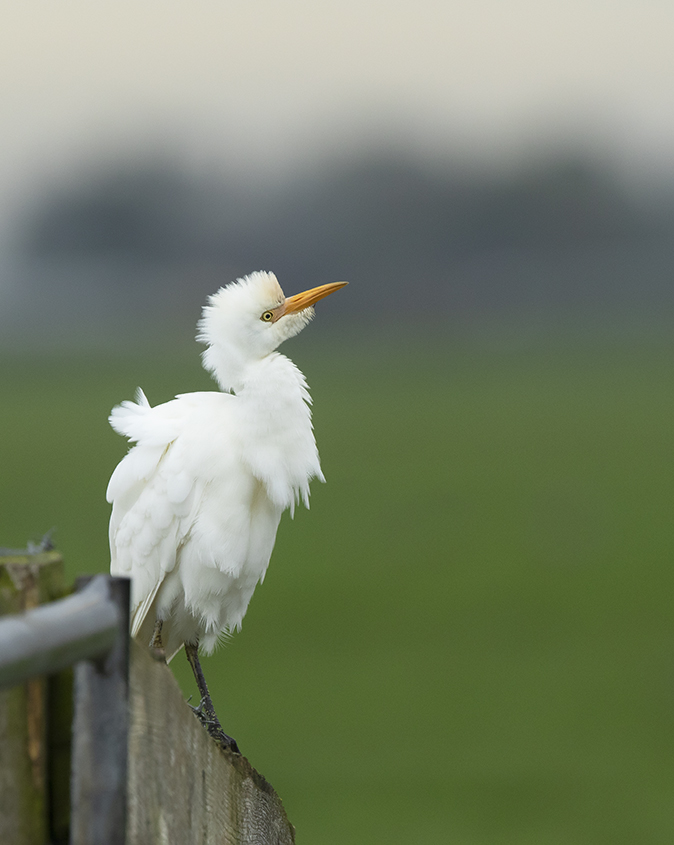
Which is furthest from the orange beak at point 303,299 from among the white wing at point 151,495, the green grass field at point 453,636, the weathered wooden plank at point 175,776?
the green grass field at point 453,636

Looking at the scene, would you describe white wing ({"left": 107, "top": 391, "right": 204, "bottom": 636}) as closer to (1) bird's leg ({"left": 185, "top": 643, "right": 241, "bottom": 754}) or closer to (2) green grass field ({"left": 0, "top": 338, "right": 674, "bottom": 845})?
(1) bird's leg ({"left": 185, "top": 643, "right": 241, "bottom": 754})

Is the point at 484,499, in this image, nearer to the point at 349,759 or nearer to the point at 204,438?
the point at 349,759

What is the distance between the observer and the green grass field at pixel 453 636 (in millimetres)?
9336

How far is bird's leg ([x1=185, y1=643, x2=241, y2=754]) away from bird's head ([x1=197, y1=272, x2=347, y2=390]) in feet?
3.34

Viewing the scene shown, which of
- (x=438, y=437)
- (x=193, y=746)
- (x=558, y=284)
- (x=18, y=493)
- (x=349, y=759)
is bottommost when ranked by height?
(x=193, y=746)

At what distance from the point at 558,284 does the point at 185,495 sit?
88.4 metres

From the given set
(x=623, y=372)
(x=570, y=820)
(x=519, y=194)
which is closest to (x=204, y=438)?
(x=570, y=820)

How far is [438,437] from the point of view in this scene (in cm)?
3375

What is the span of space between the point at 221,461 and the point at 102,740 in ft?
7.88

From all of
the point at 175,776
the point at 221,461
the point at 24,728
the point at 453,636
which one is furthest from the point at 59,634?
the point at 453,636

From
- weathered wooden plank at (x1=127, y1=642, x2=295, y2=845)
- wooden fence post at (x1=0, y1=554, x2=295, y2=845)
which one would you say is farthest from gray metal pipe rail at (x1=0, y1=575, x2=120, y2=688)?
weathered wooden plank at (x1=127, y1=642, x2=295, y2=845)

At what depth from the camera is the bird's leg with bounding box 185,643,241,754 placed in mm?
3207

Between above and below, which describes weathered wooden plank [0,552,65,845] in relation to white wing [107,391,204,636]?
below

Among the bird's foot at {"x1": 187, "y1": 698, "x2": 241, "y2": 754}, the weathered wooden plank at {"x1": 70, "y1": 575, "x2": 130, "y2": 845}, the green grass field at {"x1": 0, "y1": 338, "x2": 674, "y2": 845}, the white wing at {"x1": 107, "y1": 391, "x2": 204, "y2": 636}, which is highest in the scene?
the green grass field at {"x1": 0, "y1": 338, "x2": 674, "y2": 845}
